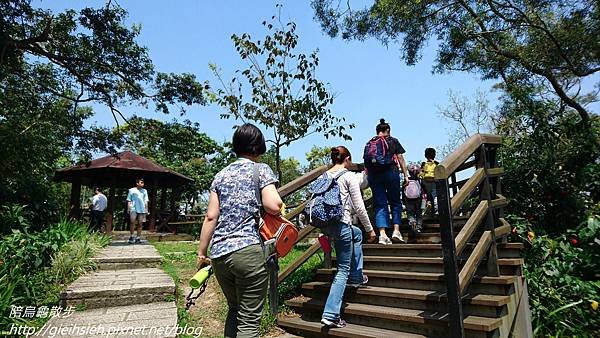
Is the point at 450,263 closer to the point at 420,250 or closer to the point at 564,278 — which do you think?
the point at 420,250

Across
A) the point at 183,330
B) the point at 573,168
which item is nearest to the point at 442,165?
the point at 183,330

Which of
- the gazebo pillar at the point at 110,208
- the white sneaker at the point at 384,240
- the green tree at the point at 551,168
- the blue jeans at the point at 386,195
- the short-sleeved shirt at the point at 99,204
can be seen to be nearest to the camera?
the white sneaker at the point at 384,240

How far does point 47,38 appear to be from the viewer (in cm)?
863

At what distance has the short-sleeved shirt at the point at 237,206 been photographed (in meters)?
2.31

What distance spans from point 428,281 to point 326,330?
3.46 feet

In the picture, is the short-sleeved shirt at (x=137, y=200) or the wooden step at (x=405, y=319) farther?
the short-sleeved shirt at (x=137, y=200)

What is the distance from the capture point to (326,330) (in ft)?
11.5

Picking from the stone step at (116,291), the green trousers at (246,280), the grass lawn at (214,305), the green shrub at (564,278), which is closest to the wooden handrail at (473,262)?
the green shrub at (564,278)

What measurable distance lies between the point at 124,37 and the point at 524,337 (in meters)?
10.1

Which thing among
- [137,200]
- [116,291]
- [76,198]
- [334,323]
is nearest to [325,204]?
[334,323]

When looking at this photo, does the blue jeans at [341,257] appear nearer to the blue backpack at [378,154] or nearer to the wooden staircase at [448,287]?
the wooden staircase at [448,287]

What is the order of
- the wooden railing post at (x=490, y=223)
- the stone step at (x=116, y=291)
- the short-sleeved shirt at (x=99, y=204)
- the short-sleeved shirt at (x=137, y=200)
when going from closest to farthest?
the wooden railing post at (x=490, y=223) → the stone step at (x=116, y=291) → the short-sleeved shirt at (x=137, y=200) → the short-sleeved shirt at (x=99, y=204)

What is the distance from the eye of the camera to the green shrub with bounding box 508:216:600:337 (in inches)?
150

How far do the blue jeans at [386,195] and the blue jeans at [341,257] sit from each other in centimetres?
99
